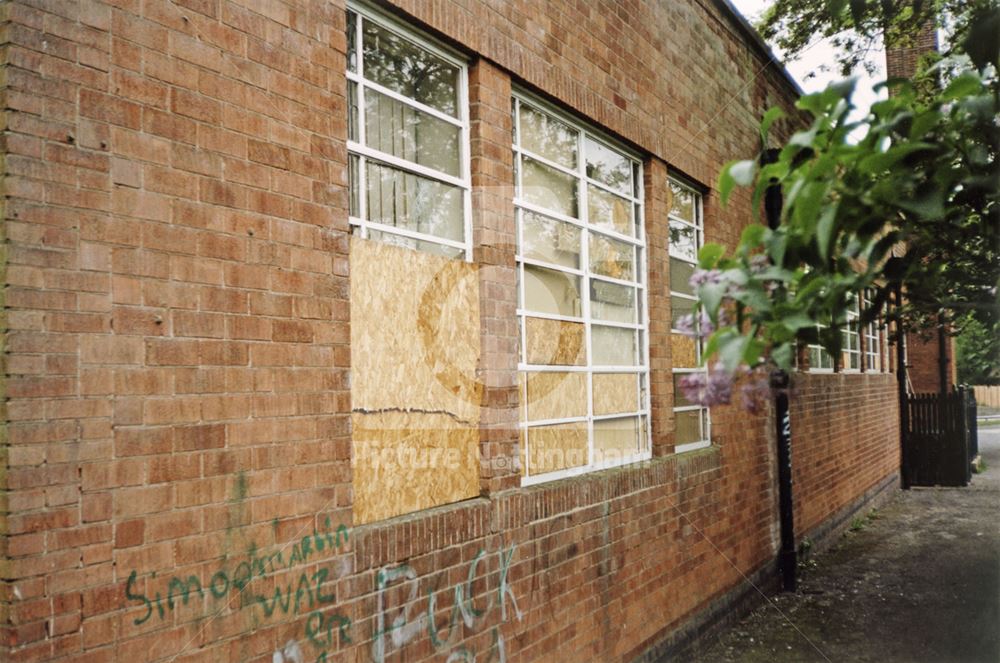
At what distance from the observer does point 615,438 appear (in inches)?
243

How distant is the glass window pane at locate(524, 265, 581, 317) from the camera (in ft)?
17.4

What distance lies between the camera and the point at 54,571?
102 inches

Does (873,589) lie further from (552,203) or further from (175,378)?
(175,378)

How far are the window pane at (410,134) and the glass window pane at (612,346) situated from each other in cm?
187

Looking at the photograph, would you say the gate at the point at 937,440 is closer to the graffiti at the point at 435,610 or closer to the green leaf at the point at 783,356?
the graffiti at the point at 435,610

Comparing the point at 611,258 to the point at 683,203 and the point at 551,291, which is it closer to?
the point at 551,291

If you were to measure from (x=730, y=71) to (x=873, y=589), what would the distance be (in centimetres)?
542

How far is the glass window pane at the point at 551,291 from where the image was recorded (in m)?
5.30

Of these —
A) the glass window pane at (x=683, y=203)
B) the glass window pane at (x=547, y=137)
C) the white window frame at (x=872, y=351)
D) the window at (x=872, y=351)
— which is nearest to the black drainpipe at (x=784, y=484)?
the glass window pane at (x=683, y=203)

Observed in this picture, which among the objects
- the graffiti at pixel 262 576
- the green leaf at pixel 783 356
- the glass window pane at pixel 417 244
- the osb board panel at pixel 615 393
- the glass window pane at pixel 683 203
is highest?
the glass window pane at pixel 683 203

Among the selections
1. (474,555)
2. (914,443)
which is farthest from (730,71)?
(914,443)

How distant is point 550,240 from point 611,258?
3.04 feet

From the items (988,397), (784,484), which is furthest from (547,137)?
(988,397)

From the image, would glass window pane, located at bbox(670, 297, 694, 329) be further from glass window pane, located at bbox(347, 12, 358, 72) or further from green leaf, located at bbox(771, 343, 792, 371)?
green leaf, located at bbox(771, 343, 792, 371)
